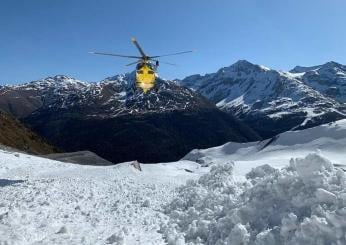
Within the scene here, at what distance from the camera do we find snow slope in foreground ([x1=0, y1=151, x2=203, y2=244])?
17.9 metres

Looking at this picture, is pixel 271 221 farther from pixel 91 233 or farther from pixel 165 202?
pixel 165 202

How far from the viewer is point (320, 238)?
45.0 feet

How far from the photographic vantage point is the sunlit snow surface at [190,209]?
15066mm

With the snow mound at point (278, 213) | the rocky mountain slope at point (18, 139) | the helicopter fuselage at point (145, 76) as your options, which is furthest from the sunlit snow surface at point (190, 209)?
the rocky mountain slope at point (18, 139)

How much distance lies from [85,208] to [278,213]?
32.5 feet

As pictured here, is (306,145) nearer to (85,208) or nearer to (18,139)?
(85,208)

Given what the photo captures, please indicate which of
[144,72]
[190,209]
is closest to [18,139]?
[144,72]

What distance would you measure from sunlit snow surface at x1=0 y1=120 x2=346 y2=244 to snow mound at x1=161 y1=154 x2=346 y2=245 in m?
0.03

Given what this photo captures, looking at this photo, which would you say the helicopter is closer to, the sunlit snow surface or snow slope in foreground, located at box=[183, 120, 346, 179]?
the sunlit snow surface

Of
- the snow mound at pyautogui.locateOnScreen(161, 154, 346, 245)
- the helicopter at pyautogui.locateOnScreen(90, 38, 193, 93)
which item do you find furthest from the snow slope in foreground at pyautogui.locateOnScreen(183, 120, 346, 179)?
the snow mound at pyautogui.locateOnScreen(161, 154, 346, 245)

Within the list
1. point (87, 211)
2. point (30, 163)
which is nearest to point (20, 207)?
point (87, 211)

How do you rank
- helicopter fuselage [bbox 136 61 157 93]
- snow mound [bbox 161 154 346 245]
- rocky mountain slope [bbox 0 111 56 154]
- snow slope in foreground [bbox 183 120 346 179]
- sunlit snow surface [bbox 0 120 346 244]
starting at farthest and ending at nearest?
rocky mountain slope [bbox 0 111 56 154] → snow slope in foreground [bbox 183 120 346 179] → helicopter fuselage [bbox 136 61 157 93] → sunlit snow surface [bbox 0 120 346 244] → snow mound [bbox 161 154 346 245]

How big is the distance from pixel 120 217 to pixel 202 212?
154 inches

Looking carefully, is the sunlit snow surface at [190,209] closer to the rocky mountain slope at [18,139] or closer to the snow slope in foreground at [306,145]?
the snow slope in foreground at [306,145]
